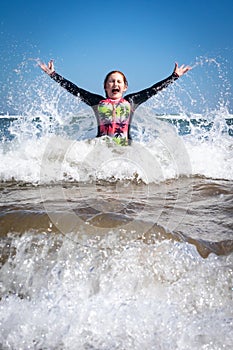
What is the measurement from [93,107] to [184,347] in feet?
18.3

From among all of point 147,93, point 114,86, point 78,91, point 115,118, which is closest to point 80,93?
point 78,91

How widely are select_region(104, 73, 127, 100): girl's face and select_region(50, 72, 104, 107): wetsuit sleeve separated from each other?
0.72 feet

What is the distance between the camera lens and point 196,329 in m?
2.03

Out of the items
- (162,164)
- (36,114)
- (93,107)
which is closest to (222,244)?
(162,164)

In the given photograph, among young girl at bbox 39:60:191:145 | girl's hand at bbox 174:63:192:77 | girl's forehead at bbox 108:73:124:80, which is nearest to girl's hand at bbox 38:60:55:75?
young girl at bbox 39:60:191:145

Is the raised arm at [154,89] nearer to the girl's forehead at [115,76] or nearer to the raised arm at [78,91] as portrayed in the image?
the girl's forehead at [115,76]

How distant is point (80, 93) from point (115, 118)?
3.11 feet

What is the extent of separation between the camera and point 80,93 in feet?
22.4

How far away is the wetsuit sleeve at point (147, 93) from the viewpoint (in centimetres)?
671

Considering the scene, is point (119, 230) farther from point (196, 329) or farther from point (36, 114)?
point (36, 114)

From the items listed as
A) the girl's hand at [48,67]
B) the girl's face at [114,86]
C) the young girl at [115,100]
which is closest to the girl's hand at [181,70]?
the young girl at [115,100]

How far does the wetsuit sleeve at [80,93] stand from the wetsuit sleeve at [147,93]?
2.13 feet

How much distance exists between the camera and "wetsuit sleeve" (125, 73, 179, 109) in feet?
22.0

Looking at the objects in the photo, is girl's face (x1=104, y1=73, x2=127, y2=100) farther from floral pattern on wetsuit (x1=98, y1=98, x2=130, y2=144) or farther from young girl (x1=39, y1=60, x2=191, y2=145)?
floral pattern on wetsuit (x1=98, y1=98, x2=130, y2=144)
